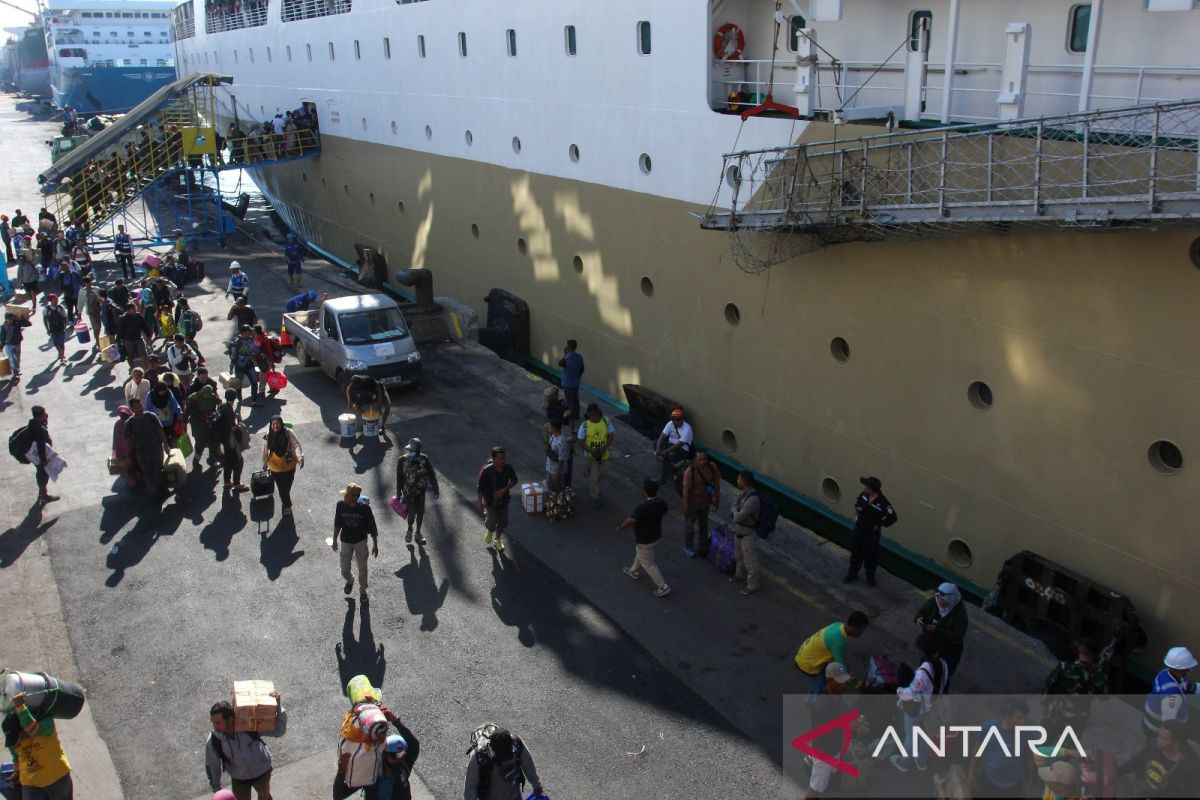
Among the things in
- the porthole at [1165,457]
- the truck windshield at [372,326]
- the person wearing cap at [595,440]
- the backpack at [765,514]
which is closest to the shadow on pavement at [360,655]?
the person wearing cap at [595,440]

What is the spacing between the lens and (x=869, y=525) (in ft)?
32.0

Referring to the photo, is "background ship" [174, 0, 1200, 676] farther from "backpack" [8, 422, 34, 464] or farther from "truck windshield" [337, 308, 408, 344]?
"backpack" [8, 422, 34, 464]

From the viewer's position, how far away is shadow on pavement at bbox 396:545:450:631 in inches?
387

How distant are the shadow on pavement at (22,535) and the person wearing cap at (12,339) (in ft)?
18.1

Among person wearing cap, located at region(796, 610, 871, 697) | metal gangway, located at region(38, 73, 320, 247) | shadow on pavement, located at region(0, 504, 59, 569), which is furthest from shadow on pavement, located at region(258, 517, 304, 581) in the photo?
metal gangway, located at region(38, 73, 320, 247)

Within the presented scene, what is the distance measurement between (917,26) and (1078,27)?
1795 millimetres

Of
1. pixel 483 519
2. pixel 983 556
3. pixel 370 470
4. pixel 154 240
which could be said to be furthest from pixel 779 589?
pixel 154 240

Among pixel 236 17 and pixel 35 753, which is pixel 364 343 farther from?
pixel 236 17

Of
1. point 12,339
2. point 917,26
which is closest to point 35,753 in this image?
point 917,26

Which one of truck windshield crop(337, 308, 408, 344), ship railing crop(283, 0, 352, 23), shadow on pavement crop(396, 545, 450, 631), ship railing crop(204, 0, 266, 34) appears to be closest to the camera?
shadow on pavement crop(396, 545, 450, 631)

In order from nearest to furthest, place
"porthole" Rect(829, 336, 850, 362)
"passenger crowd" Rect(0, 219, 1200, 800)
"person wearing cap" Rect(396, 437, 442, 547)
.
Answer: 1. "passenger crowd" Rect(0, 219, 1200, 800)
2. "person wearing cap" Rect(396, 437, 442, 547)
3. "porthole" Rect(829, 336, 850, 362)

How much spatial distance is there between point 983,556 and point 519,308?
9458 mm

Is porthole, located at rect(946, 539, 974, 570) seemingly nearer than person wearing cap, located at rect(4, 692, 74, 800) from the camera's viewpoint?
No

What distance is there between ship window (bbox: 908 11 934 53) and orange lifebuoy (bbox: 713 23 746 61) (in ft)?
7.68
